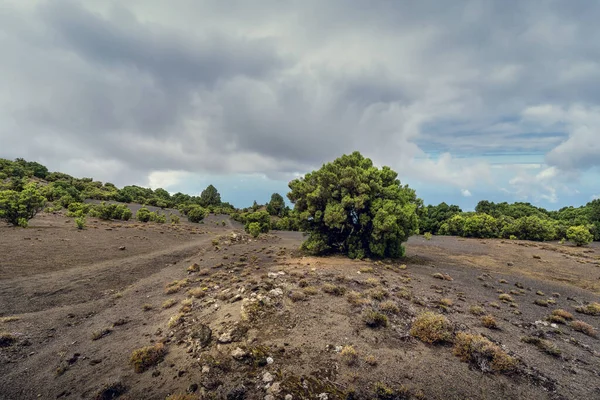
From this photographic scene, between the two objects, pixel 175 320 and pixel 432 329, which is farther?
pixel 175 320

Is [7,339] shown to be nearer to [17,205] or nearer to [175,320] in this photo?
[175,320]

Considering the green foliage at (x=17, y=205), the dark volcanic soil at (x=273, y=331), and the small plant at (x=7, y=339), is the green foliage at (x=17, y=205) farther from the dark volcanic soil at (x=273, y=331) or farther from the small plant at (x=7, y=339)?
the small plant at (x=7, y=339)

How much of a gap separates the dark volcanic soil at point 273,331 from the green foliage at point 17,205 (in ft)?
36.6

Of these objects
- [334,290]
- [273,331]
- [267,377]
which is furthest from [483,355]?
[273,331]

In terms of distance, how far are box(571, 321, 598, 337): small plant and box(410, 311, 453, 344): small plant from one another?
23.8ft

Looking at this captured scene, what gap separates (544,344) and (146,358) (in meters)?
16.0

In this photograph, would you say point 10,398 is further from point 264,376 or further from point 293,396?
point 293,396

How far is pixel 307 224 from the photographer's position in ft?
97.3

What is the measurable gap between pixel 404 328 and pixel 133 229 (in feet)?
154

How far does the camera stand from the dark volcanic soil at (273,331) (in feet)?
29.1

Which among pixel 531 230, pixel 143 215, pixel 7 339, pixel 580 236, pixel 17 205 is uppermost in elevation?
pixel 531 230

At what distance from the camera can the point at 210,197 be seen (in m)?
114

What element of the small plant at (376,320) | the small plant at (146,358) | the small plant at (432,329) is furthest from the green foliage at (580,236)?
the small plant at (146,358)

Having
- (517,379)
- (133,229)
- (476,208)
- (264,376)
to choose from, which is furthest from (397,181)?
(476,208)
